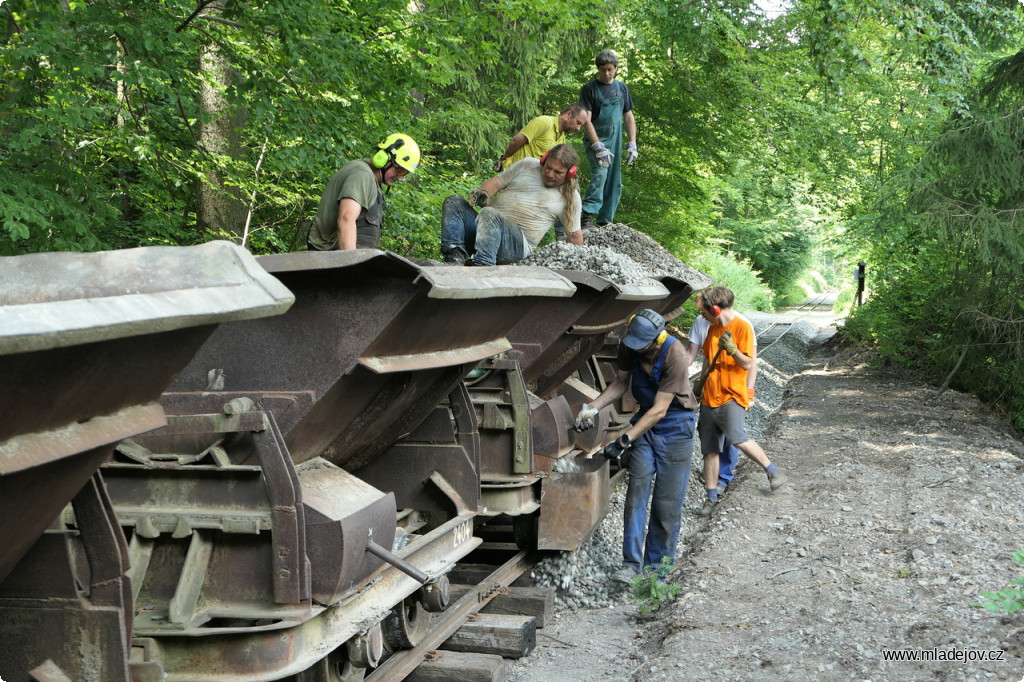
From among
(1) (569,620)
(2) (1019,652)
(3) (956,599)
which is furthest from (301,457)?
(3) (956,599)

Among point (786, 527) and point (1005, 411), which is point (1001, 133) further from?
point (786, 527)

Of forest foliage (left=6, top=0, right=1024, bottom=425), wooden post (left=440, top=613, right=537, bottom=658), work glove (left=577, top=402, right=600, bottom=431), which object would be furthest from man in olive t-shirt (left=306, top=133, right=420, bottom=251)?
forest foliage (left=6, top=0, right=1024, bottom=425)

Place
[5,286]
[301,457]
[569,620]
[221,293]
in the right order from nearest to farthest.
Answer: [5,286] < [221,293] < [301,457] < [569,620]

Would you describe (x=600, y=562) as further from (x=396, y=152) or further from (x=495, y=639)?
(x=396, y=152)

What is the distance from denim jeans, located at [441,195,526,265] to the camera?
7613 millimetres

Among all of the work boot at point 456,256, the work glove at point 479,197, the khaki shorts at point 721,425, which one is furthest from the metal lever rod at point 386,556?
the khaki shorts at point 721,425

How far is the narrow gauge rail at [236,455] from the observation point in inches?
87.7

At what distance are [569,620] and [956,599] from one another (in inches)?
93.4

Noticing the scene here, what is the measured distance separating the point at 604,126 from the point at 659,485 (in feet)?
15.7

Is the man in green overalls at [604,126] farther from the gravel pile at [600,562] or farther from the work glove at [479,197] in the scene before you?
the gravel pile at [600,562]

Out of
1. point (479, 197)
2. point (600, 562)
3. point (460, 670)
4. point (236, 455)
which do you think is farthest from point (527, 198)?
point (236, 455)

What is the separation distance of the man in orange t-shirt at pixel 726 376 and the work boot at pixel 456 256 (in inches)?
87.4

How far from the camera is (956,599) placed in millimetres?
5660

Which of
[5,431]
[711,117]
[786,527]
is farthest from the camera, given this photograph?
[711,117]
